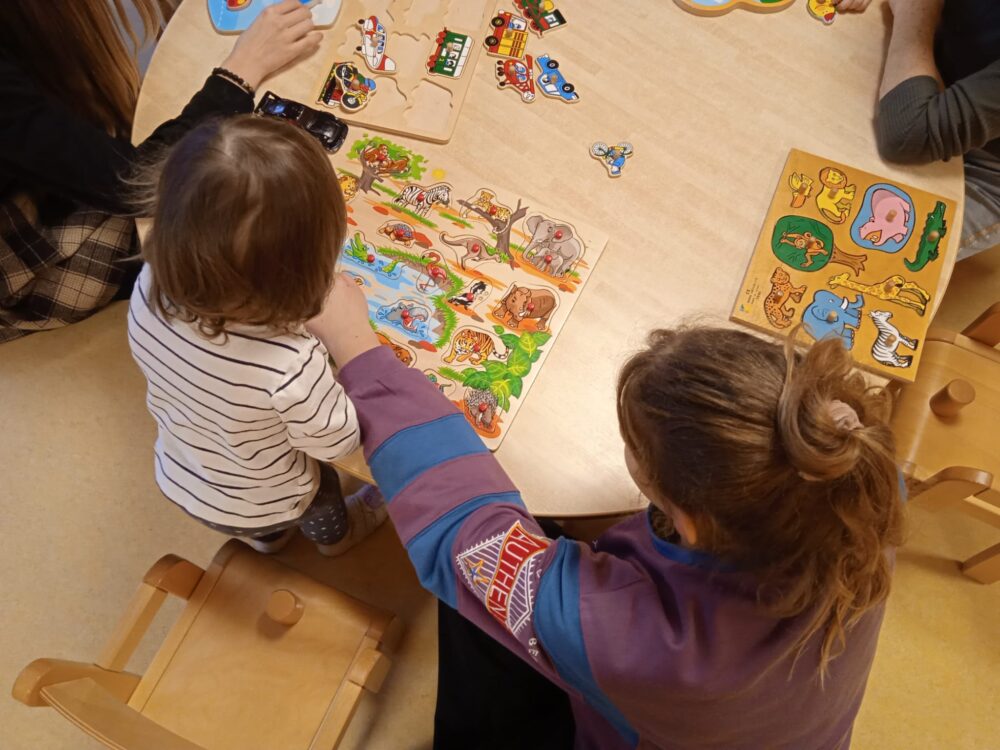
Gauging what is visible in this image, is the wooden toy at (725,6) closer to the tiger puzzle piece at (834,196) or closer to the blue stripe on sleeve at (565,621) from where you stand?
the tiger puzzle piece at (834,196)

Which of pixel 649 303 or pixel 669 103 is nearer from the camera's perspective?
pixel 649 303

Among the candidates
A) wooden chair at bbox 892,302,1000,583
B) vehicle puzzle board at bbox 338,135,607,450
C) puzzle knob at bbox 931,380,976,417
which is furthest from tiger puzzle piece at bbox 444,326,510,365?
puzzle knob at bbox 931,380,976,417

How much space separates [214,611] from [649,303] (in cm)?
→ 68

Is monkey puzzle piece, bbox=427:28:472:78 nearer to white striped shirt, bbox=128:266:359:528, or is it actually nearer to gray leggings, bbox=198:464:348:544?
white striped shirt, bbox=128:266:359:528

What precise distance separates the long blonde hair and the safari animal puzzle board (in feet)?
3.17

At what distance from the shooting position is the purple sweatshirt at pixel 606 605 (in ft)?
1.88

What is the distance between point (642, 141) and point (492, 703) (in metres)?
0.75

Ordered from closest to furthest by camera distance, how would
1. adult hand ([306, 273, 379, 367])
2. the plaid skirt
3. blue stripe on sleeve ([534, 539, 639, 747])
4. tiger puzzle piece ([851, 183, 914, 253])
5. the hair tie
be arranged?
the hair tie → blue stripe on sleeve ([534, 539, 639, 747]) → adult hand ([306, 273, 379, 367]) → tiger puzzle piece ([851, 183, 914, 253]) → the plaid skirt

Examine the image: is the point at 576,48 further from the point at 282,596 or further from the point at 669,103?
the point at 282,596

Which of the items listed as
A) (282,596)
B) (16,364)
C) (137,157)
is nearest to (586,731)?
(282,596)

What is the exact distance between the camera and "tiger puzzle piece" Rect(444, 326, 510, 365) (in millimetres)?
793

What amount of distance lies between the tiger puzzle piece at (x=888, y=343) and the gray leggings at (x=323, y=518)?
0.76m

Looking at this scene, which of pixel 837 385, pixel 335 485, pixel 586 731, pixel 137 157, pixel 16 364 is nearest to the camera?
pixel 837 385

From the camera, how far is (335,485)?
42.5 inches
